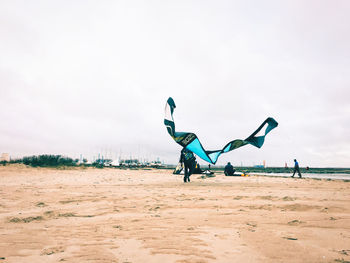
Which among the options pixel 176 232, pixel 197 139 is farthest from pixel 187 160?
pixel 176 232

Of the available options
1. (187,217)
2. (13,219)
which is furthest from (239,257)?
(13,219)

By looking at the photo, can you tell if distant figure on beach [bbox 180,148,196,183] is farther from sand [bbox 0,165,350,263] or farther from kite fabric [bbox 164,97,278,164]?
sand [bbox 0,165,350,263]

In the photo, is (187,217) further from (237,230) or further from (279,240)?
(279,240)

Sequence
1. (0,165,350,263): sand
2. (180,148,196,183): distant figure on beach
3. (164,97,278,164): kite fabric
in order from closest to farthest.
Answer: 1. (0,165,350,263): sand
2. (164,97,278,164): kite fabric
3. (180,148,196,183): distant figure on beach

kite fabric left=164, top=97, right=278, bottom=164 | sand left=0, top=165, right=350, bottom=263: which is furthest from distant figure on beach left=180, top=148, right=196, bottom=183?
sand left=0, top=165, right=350, bottom=263

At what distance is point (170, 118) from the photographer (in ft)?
49.3

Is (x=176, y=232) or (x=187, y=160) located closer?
(x=176, y=232)

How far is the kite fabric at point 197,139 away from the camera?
13883 millimetres

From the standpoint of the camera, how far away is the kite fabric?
45.5 feet

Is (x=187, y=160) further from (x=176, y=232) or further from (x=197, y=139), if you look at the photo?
(x=176, y=232)

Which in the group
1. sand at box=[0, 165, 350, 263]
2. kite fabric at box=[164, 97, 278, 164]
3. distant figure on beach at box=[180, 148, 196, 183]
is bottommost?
sand at box=[0, 165, 350, 263]

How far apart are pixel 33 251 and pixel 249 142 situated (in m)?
13.0

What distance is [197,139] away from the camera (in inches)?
586

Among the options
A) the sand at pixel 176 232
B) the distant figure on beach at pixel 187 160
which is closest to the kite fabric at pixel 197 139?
the distant figure on beach at pixel 187 160
